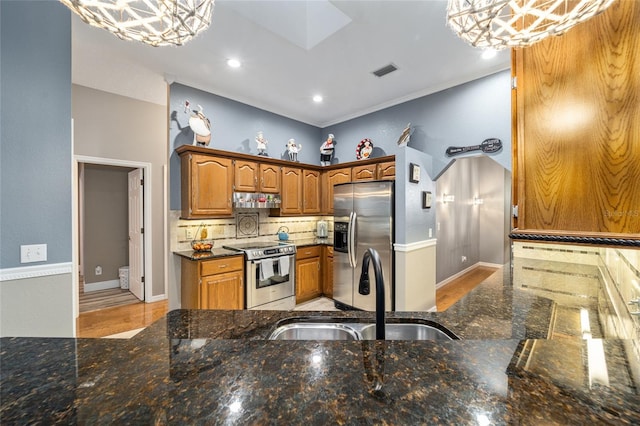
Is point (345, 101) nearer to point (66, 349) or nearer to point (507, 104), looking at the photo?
point (507, 104)

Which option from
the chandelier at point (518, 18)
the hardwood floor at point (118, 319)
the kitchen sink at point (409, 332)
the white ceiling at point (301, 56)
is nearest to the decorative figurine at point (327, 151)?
the white ceiling at point (301, 56)

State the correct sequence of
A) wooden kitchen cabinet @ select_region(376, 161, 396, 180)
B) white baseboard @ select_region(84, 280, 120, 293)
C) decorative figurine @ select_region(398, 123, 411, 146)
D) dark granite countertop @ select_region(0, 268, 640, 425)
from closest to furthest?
1. dark granite countertop @ select_region(0, 268, 640, 425)
2. decorative figurine @ select_region(398, 123, 411, 146)
3. wooden kitchen cabinet @ select_region(376, 161, 396, 180)
4. white baseboard @ select_region(84, 280, 120, 293)

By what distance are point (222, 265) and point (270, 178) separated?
146 cm

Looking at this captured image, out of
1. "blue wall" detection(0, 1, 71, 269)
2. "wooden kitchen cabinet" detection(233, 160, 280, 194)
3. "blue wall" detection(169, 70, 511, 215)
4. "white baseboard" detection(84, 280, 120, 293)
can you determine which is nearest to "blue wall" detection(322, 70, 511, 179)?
"blue wall" detection(169, 70, 511, 215)

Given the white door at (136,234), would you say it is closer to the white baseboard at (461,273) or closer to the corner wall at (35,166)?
the corner wall at (35,166)

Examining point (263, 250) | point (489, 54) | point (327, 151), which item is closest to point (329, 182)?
point (327, 151)

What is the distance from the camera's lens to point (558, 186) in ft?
3.23

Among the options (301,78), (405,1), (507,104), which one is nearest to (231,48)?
(301,78)

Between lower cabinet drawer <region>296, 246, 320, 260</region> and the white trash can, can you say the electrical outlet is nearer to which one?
lower cabinet drawer <region>296, 246, 320, 260</region>

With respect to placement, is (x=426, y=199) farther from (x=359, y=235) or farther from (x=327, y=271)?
(x=327, y=271)

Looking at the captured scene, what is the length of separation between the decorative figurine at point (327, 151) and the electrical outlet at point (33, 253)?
3732 millimetres

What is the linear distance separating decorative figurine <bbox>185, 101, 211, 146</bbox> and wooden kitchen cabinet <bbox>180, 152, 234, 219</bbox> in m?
0.21

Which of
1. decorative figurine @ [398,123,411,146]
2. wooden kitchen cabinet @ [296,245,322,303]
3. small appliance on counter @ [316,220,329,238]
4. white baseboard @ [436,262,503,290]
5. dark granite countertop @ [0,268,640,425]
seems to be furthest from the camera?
white baseboard @ [436,262,503,290]

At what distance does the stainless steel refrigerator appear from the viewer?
3430mm
